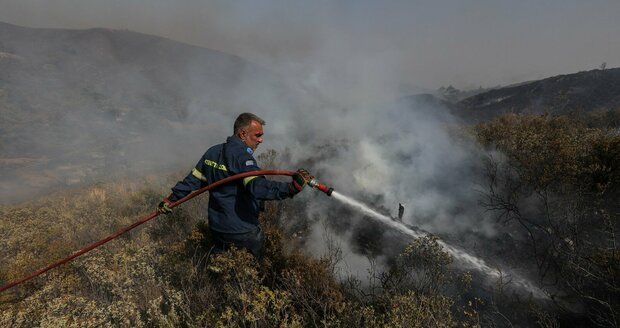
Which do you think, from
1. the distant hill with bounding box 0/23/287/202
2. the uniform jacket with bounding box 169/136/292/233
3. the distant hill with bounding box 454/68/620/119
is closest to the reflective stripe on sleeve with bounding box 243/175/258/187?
the uniform jacket with bounding box 169/136/292/233

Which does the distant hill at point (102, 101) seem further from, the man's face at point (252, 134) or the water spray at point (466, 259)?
the man's face at point (252, 134)

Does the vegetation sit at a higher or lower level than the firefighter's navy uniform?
lower

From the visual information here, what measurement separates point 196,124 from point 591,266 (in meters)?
38.0

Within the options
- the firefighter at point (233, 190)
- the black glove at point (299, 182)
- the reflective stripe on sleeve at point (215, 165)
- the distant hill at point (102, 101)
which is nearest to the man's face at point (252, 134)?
the firefighter at point (233, 190)

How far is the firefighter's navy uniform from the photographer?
3.25 meters

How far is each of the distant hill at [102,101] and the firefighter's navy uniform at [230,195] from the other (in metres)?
17.6

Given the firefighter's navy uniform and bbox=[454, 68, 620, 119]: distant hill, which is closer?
the firefighter's navy uniform

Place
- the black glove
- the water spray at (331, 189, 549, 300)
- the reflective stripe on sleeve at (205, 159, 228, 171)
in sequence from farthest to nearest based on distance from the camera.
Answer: the water spray at (331, 189, 549, 300) → the reflective stripe on sleeve at (205, 159, 228, 171) → the black glove

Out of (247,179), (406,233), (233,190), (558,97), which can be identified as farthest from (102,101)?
(558,97)

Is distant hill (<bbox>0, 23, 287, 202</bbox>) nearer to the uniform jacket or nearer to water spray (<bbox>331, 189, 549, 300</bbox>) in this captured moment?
water spray (<bbox>331, 189, 549, 300</bbox>)

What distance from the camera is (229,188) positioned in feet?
10.8

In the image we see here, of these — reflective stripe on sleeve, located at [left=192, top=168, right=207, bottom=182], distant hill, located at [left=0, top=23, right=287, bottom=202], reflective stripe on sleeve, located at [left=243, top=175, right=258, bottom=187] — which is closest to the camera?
reflective stripe on sleeve, located at [left=243, top=175, right=258, bottom=187]

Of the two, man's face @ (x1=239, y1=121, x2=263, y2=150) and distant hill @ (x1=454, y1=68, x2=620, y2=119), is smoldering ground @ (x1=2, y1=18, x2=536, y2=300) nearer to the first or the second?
man's face @ (x1=239, y1=121, x2=263, y2=150)

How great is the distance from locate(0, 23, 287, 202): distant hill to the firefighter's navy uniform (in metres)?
17.6
